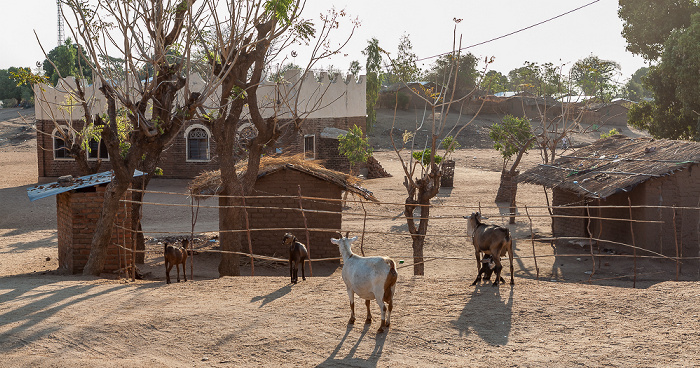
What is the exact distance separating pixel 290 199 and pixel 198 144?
13102mm

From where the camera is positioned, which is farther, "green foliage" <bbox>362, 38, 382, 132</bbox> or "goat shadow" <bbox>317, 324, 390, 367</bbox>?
"green foliage" <bbox>362, 38, 382, 132</bbox>

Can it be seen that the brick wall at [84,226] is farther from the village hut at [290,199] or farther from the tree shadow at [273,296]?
the tree shadow at [273,296]

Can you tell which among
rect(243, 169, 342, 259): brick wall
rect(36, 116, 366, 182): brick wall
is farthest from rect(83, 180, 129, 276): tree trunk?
rect(36, 116, 366, 182): brick wall

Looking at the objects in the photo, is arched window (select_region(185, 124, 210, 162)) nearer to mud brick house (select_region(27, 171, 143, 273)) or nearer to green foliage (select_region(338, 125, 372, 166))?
green foliage (select_region(338, 125, 372, 166))

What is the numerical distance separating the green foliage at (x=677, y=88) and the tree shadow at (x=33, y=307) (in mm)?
20008

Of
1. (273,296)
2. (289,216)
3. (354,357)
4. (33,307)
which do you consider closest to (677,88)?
(289,216)

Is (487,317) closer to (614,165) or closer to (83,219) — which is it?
(83,219)

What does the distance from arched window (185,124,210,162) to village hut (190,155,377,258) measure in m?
11.9

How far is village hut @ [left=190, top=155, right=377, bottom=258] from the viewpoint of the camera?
42.8ft

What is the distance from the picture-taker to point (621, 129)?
51031 millimetres

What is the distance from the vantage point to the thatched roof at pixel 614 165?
12.6 metres

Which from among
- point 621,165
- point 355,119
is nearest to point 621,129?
point 355,119

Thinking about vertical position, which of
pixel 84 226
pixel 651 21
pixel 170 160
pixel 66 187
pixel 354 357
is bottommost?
pixel 354 357

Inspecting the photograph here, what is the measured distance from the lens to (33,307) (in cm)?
708
